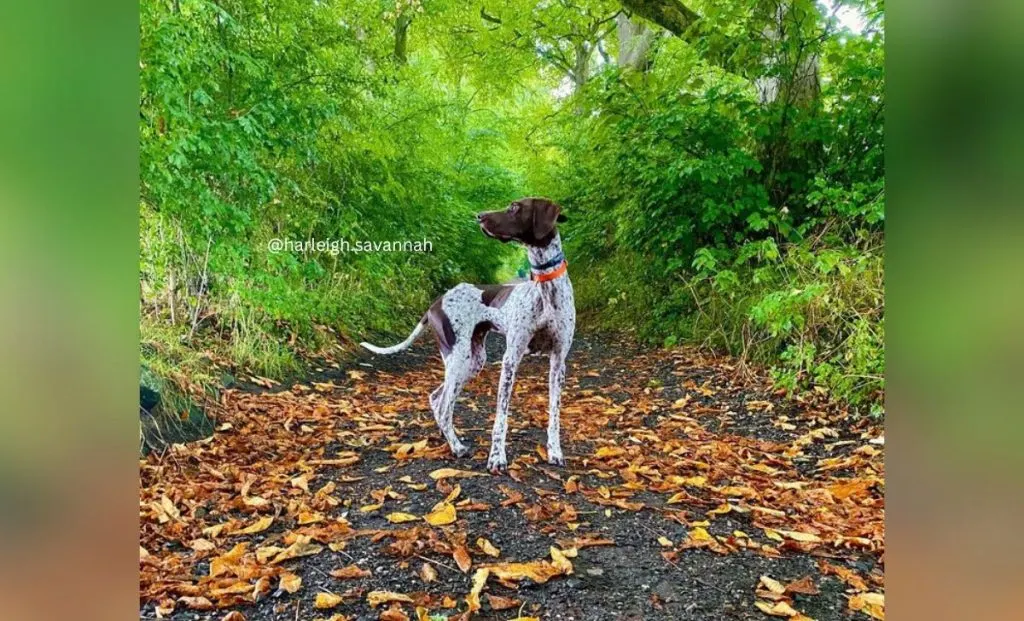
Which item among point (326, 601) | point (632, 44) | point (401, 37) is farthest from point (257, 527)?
point (632, 44)

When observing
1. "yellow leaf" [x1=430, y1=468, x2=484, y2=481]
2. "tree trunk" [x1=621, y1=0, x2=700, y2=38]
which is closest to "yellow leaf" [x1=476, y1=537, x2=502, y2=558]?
"yellow leaf" [x1=430, y1=468, x2=484, y2=481]

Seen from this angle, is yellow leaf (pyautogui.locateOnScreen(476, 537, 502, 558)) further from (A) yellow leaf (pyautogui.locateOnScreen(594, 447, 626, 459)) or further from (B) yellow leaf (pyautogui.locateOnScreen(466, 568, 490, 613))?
(A) yellow leaf (pyautogui.locateOnScreen(594, 447, 626, 459))

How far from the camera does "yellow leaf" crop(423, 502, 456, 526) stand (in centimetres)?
→ 103

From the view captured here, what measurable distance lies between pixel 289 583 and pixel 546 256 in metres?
0.75

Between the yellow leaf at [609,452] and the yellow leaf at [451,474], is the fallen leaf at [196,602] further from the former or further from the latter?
the yellow leaf at [609,452]

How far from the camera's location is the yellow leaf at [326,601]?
91 centimetres

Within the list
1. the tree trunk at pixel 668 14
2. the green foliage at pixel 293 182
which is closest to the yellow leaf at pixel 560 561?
the green foliage at pixel 293 182

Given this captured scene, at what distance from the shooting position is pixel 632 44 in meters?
1.26

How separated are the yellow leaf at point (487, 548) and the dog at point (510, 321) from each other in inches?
6.3
